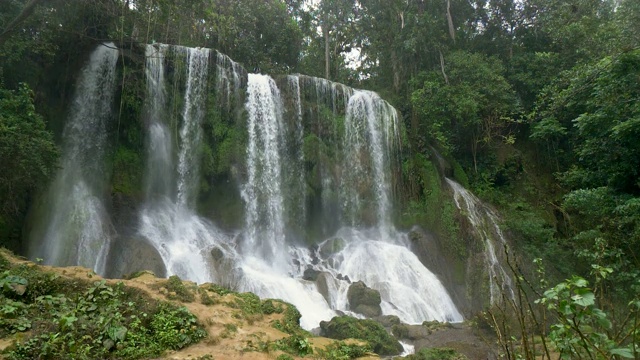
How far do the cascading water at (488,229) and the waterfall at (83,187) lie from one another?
12216 millimetres

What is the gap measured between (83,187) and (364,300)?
9158mm

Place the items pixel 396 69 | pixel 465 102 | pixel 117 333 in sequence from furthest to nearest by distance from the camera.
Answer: pixel 396 69
pixel 465 102
pixel 117 333

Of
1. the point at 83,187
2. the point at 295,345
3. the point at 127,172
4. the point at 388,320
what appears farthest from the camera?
the point at 127,172

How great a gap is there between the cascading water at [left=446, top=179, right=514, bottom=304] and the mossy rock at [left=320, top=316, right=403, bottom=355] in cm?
602

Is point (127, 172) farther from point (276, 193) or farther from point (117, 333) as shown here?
point (117, 333)

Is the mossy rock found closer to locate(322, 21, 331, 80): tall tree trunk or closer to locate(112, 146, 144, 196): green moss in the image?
locate(112, 146, 144, 196): green moss

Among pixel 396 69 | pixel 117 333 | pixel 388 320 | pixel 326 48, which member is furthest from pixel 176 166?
pixel 396 69

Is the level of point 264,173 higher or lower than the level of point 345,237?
higher

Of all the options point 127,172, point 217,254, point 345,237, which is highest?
point 127,172

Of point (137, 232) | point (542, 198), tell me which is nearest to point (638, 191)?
point (542, 198)

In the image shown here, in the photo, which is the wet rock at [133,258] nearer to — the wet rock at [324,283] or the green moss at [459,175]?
the wet rock at [324,283]

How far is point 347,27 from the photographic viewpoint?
25938 mm

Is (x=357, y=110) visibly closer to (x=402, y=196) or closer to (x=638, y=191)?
(x=402, y=196)

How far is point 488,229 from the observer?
16.1m
